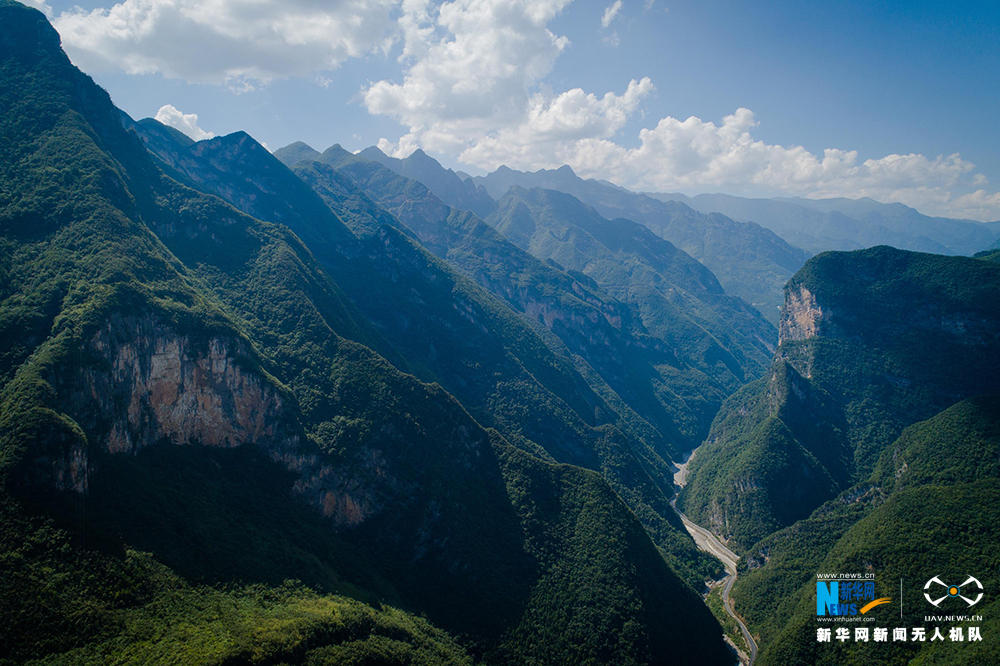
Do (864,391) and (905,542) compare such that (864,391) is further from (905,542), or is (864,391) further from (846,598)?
(846,598)

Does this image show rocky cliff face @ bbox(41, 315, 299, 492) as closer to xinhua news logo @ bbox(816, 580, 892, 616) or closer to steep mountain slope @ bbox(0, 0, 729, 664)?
steep mountain slope @ bbox(0, 0, 729, 664)

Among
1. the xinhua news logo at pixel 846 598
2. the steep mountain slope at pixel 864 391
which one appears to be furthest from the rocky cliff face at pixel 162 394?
the steep mountain slope at pixel 864 391

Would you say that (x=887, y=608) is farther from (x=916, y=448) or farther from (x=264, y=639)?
(x=264, y=639)

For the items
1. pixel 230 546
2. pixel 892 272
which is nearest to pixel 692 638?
pixel 230 546

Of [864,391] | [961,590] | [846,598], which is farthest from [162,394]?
[864,391]

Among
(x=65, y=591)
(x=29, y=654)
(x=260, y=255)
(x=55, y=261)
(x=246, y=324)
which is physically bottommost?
(x=29, y=654)

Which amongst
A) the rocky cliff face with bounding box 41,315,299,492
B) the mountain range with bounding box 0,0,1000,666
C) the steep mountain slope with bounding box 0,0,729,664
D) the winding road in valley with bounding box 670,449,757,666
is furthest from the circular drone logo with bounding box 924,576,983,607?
the rocky cliff face with bounding box 41,315,299,492
